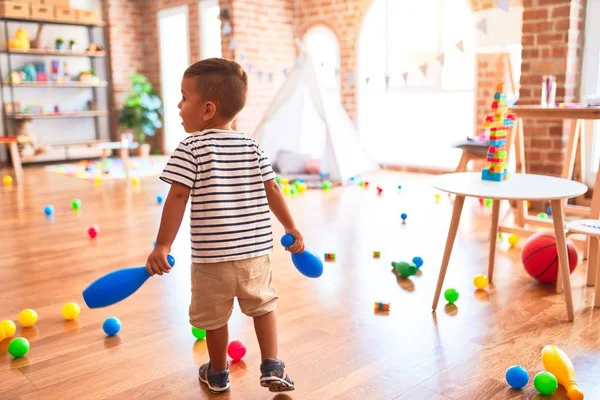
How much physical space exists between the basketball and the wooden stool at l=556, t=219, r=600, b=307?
0.07 meters

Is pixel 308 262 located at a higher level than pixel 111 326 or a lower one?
higher

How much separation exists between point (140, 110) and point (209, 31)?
149 cm

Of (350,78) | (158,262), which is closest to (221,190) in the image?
(158,262)

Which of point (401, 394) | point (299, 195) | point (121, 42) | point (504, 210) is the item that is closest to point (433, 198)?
point (504, 210)

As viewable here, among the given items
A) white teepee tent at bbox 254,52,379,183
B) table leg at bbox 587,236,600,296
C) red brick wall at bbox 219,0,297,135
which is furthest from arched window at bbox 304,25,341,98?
table leg at bbox 587,236,600,296

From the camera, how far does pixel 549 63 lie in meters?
4.15

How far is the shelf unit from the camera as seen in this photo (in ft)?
24.3

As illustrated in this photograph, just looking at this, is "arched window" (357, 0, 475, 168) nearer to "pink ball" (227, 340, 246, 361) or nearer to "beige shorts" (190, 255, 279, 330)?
"pink ball" (227, 340, 246, 361)

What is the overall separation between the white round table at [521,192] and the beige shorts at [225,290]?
897mm

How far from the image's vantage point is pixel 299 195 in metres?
5.03

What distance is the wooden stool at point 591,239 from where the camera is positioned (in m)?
2.20

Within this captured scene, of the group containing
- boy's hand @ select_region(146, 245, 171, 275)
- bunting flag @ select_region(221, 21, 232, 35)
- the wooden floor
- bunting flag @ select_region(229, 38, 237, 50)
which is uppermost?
bunting flag @ select_region(221, 21, 232, 35)

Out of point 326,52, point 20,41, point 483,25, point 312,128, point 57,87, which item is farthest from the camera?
point 57,87

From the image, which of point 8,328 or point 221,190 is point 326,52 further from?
point 221,190
